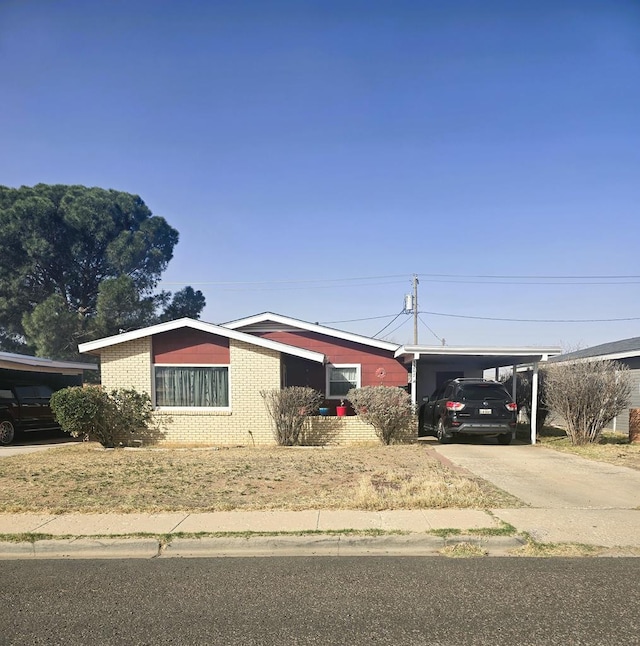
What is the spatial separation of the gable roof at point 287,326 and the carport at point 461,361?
1.15 metres

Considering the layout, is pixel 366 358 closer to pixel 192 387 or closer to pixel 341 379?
pixel 341 379

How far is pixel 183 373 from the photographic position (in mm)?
13719

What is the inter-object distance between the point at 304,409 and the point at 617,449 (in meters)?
7.14

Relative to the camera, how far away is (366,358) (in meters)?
17.3

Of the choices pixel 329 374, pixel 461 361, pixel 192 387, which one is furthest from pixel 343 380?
pixel 192 387

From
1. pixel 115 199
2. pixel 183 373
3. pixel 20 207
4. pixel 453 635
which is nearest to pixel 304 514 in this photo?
pixel 453 635

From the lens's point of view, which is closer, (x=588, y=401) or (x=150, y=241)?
(x=588, y=401)

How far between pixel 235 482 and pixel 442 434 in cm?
690

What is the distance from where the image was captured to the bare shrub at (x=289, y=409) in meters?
12.8

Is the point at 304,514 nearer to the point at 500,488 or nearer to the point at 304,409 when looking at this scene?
the point at 500,488

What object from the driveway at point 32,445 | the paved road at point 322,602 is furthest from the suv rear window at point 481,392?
the driveway at point 32,445

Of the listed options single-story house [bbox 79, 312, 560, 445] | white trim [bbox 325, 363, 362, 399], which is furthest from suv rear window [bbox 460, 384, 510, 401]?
white trim [bbox 325, 363, 362, 399]

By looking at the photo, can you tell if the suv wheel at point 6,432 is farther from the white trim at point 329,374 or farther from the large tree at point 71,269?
→ the large tree at point 71,269

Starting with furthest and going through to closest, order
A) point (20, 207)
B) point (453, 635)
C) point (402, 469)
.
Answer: point (20, 207), point (402, 469), point (453, 635)
